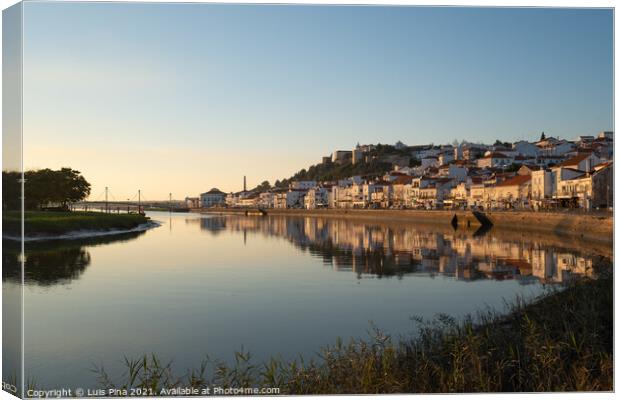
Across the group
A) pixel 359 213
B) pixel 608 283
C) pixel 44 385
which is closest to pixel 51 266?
pixel 44 385

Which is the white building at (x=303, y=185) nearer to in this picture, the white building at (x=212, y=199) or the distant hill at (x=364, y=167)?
the distant hill at (x=364, y=167)

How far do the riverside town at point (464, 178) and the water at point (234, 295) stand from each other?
8.31m

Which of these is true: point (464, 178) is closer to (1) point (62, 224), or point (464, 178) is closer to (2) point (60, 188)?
(2) point (60, 188)

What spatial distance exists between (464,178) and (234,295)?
212 feet

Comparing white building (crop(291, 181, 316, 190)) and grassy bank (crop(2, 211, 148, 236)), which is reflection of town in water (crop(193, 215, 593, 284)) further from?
white building (crop(291, 181, 316, 190))

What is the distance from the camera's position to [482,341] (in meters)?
6.52

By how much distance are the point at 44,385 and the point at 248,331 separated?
3.46 metres

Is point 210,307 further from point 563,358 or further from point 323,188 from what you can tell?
point 323,188

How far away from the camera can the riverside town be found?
46.2 m

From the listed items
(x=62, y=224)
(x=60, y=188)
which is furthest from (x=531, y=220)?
(x=60, y=188)

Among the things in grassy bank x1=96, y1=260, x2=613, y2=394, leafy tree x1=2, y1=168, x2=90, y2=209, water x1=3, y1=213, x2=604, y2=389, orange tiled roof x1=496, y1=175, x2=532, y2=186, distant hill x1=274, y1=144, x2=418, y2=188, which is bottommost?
water x1=3, y1=213, x2=604, y2=389

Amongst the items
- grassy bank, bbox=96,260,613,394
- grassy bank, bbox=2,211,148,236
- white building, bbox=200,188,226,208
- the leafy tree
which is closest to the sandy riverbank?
the leafy tree

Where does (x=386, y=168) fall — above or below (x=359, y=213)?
above

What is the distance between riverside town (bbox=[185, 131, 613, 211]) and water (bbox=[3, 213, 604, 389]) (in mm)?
8315
